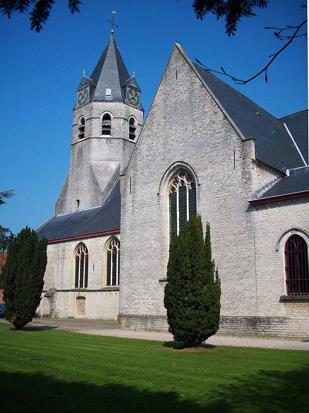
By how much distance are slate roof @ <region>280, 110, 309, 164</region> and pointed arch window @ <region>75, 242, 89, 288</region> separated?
54.2 ft

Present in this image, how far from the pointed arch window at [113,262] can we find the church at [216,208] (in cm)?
7

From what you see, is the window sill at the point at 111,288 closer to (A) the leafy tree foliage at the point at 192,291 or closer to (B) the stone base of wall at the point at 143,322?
(B) the stone base of wall at the point at 143,322

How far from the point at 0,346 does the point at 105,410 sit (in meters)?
8.54

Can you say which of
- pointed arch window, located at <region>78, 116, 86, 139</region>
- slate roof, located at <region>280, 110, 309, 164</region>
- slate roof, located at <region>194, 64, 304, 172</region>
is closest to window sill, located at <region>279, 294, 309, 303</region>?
slate roof, located at <region>194, 64, 304, 172</region>

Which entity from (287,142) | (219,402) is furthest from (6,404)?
(287,142)

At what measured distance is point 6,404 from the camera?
5922 millimetres

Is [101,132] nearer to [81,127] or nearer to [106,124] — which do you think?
[106,124]

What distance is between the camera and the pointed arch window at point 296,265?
16062 millimetres

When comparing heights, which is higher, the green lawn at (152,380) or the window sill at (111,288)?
the window sill at (111,288)

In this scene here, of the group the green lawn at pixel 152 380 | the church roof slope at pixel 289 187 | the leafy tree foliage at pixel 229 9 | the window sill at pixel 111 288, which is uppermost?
the church roof slope at pixel 289 187

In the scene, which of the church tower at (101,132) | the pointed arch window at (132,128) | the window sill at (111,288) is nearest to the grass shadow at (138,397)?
the window sill at (111,288)

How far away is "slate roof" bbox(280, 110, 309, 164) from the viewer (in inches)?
893

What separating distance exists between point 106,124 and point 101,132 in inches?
40.6

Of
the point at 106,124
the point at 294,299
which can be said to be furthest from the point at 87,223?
the point at 294,299
